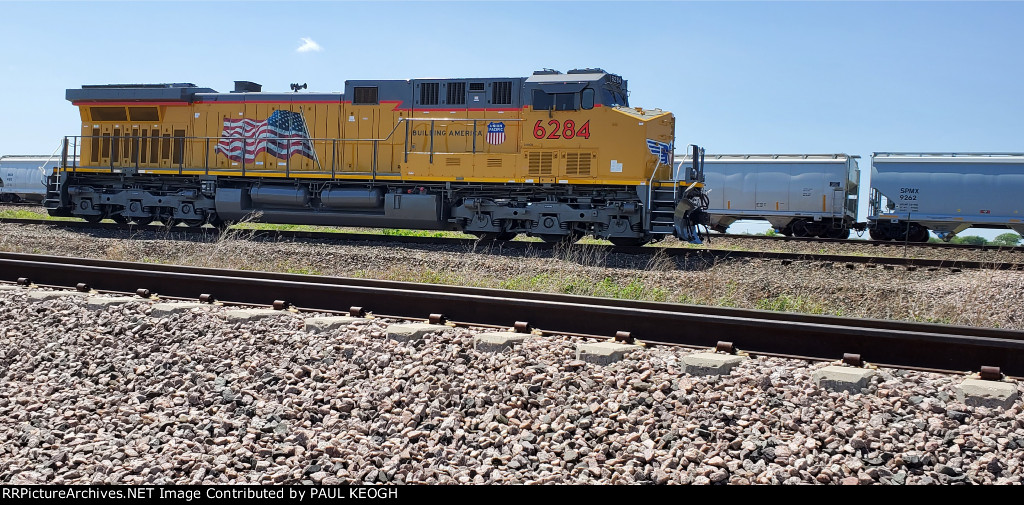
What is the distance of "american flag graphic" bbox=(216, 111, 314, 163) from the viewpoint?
16188 millimetres

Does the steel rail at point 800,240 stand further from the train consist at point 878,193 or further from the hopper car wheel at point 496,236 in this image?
the train consist at point 878,193

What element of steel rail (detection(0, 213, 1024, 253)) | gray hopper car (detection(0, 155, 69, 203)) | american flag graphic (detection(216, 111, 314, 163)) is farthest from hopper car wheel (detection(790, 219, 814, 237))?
gray hopper car (detection(0, 155, 69, 203))

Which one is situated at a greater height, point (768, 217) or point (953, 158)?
point (953, 158)

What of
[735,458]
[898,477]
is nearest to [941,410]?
[898,477]

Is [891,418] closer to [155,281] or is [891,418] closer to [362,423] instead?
[362,423]

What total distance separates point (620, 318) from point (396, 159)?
10.6 metres

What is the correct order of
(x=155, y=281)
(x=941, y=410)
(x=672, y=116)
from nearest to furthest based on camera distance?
(x=941, y=410)
(x=155, y=281)
(x=672, y=116)

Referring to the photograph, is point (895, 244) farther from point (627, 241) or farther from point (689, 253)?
point (689, 253)

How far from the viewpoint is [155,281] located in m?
7.53

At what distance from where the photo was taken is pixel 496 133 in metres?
14.6

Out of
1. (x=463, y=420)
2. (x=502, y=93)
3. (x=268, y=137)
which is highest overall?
(x=502, y=93)

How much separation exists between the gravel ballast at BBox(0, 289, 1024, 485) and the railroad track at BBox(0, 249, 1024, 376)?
47 cm

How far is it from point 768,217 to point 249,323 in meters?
21.7

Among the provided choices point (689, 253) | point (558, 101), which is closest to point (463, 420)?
point (689, 253)
